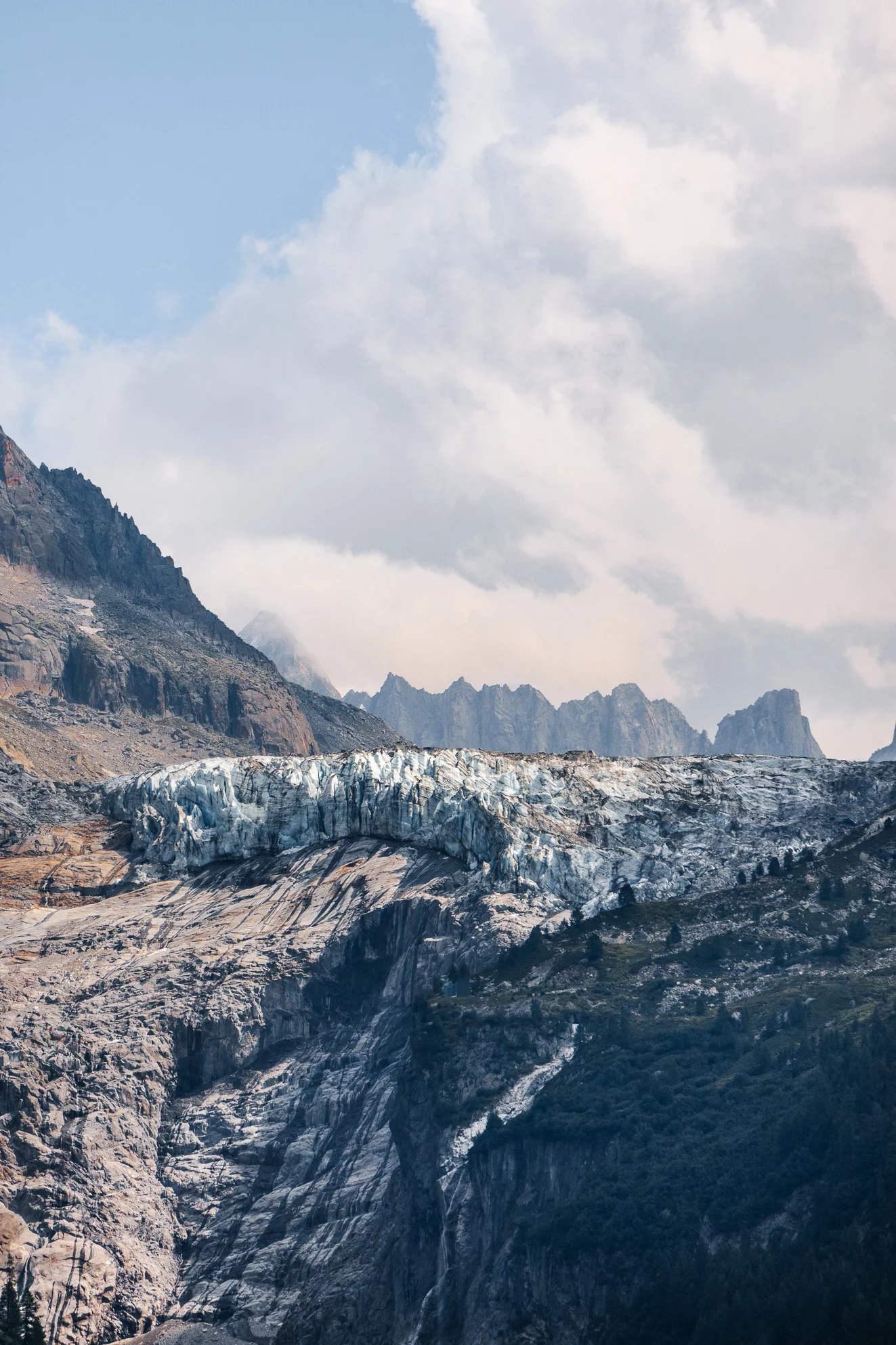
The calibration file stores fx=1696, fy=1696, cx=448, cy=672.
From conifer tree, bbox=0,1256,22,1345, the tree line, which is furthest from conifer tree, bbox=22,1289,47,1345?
conifer tree, bbox=0,1256,22,1345

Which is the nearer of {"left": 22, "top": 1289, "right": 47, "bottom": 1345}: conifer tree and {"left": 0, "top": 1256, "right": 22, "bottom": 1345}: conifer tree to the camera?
{"left": 0, "top": 1256, "right": 22, "bottom": 1345}: conifer tree

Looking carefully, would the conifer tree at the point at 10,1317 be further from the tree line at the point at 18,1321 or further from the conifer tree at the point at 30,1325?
the conifer tree at the point at 30,1325

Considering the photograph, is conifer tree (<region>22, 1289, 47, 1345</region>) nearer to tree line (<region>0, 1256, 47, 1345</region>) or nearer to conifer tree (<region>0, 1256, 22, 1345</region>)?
tree line (<region>0, 1256, 47, 1345</region>)

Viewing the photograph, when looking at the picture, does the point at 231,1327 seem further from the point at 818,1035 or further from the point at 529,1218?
the point at 818,1035

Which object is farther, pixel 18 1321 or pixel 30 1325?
pixel 30 1325

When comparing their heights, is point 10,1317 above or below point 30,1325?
above

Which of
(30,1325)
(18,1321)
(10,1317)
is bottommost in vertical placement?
(30,1325)

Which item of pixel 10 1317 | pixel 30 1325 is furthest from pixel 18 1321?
pixel 30 1325

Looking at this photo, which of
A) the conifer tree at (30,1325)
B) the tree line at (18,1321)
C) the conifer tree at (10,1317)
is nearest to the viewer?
the conifer tree at (10,1317)

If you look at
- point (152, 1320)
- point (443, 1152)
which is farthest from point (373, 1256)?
point (152, 1320)

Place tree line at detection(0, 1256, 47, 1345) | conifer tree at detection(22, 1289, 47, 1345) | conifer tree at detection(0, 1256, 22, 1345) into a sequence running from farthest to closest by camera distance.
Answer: conifer tree at detection(22, 1289, 47, 1345) < tree line at detection(0, 1256, 47, 1345) < conifer tree at detection(0, 1256, 22, 1345)

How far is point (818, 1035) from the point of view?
190 m

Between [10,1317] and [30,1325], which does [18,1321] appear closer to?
[10,1317]

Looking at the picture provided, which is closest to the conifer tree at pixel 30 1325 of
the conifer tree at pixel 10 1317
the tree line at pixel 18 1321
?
the tree line at pixel 18 1321
